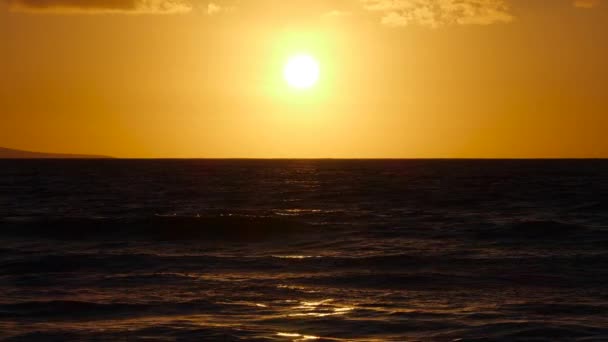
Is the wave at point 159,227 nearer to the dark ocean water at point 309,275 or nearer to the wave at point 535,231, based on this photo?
the dark ocean water at point 309,275

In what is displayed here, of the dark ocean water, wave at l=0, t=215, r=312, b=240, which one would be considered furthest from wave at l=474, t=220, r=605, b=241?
wave at l=0, t=215, r=312, b=240

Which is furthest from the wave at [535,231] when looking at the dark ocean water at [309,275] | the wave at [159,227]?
the wave at [159,227]

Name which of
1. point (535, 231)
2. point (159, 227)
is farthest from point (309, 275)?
point (159, 227)

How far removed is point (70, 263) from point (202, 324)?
11518 millimetres

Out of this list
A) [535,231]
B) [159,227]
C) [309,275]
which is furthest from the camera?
[159,227]

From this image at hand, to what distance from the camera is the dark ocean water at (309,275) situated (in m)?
16.7

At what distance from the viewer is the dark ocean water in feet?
54.9

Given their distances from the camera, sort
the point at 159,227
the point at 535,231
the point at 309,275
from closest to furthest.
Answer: the point at 309,275
the point at 535,231
the point at 159,227

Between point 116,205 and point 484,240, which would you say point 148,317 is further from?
point 116,205

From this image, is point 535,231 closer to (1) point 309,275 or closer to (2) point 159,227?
(1) point 309,275

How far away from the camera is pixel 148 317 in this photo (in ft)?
58.0

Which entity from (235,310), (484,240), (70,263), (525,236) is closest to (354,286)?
(235,310)

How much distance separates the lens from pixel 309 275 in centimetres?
2412

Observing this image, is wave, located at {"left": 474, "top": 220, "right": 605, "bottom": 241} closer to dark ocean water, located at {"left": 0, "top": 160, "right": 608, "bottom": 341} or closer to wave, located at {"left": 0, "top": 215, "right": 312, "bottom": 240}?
dark ocean water, located at {"left": 0, "top": 160, "right": 608, "bottom": 341}
